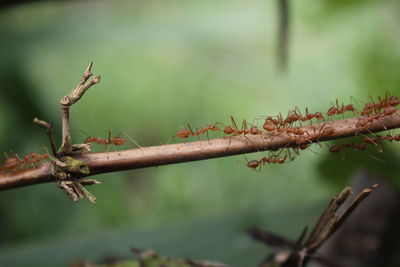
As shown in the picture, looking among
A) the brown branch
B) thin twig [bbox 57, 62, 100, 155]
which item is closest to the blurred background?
the brown branch

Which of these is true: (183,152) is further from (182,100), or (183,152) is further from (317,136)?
(182,100)

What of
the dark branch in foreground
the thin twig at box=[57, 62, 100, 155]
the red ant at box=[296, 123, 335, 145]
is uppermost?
the thin twig at box=[57, 62, 100, 155]

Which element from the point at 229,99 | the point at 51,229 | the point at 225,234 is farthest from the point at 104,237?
the point at 229,99

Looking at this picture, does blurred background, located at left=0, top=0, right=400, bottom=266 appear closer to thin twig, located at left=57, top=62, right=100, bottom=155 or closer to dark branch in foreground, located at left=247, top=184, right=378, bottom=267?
dark branch in foreground, located at left=247, top=184, right=378, bottom=267

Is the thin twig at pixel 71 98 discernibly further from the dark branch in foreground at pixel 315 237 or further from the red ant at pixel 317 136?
the dark branch in foreground at pixel 315 237

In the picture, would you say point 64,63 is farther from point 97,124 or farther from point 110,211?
point 110,211

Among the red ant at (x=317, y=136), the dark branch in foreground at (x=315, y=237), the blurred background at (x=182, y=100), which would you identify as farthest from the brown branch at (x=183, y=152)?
the blurred background at (x=182, y=100)

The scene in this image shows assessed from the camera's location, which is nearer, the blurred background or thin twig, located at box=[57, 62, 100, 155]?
thin twig, located at box=[57, 62, 100, 155]
